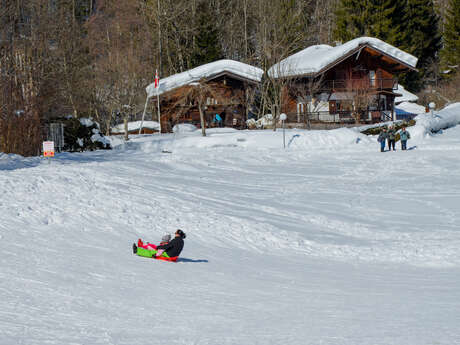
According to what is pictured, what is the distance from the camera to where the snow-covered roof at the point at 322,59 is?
1715 inches

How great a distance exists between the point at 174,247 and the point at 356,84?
40121 millimetres

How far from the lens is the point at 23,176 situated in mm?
15633

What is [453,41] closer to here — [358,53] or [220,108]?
[358,53]

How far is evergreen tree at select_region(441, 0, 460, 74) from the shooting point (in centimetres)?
5978

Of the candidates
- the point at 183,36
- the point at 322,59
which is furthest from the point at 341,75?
the point at 183,36

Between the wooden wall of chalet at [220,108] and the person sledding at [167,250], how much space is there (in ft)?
104

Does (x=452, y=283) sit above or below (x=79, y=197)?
below

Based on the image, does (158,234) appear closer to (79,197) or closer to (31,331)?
(79,197)

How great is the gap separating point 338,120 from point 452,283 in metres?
37.3

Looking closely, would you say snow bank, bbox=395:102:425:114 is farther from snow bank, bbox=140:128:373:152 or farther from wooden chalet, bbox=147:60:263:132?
snow bank, bbox=140:128:373:152

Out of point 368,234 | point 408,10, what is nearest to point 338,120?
Result: point 408,10

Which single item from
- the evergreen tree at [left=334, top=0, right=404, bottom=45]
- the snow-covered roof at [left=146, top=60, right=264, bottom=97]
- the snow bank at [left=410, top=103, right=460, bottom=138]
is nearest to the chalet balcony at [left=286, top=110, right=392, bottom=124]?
the snow-covered roof at [left=146, top=60, right=264, bottom=97]

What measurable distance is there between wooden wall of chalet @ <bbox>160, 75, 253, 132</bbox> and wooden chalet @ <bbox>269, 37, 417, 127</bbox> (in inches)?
120

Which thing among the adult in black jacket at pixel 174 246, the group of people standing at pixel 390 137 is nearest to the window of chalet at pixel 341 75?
the group of people standing at pixel 390 137
